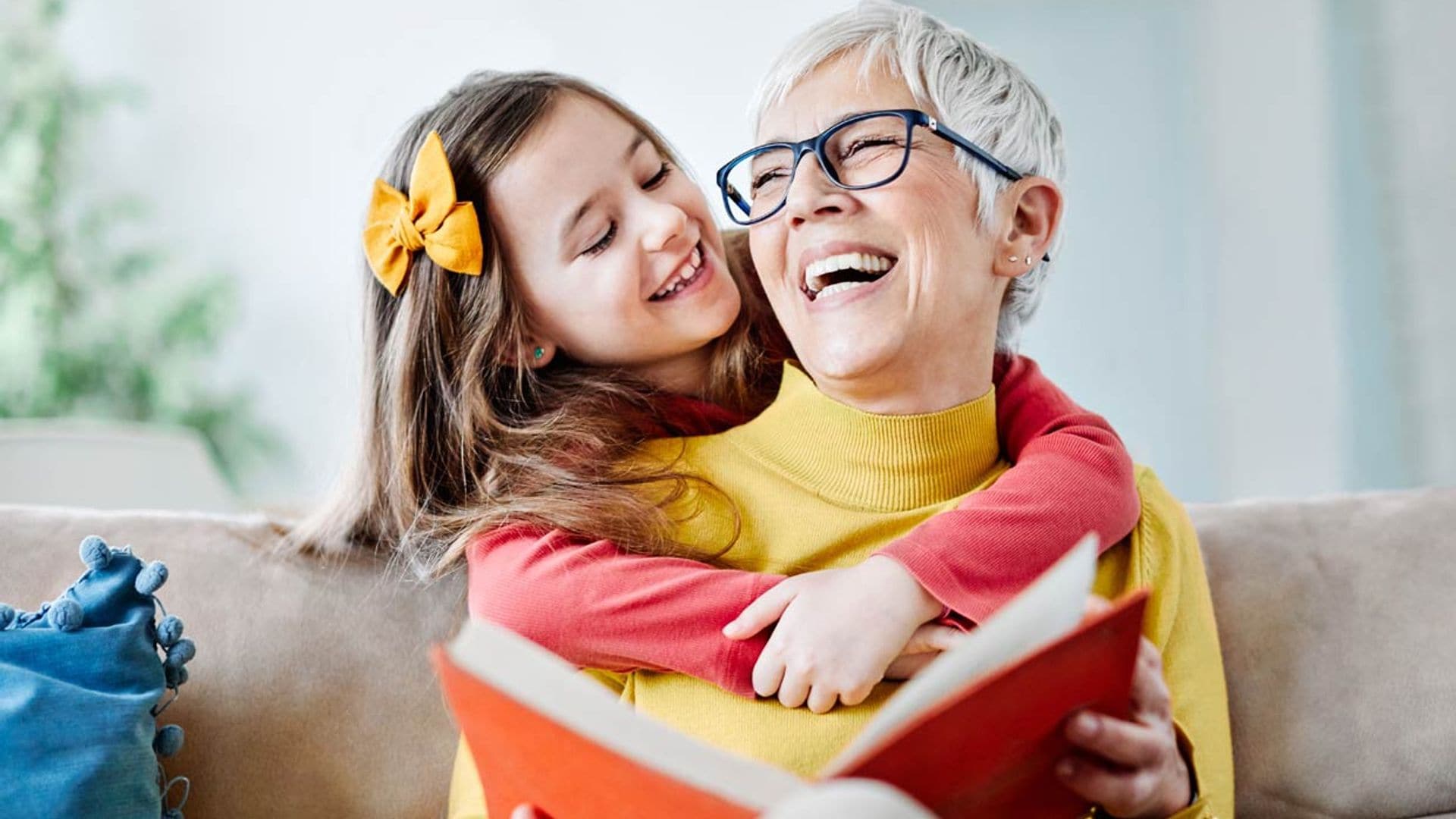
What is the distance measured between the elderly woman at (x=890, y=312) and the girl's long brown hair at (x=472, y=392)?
0.62 ft

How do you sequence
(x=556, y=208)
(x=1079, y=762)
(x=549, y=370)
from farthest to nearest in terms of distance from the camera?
(x=549, y=370), (x=556, y=208), (x=1079, y=762)

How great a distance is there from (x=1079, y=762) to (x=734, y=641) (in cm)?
37

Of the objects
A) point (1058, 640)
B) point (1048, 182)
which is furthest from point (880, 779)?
point (1048, 182)

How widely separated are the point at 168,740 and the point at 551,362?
0.64 metres

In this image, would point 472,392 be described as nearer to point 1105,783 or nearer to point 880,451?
point 880,451

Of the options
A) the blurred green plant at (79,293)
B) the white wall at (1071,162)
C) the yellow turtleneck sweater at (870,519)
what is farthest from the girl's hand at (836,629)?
the blurred green plant at (79,293)

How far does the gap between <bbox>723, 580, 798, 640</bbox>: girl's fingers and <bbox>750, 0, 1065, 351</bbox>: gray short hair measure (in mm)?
474

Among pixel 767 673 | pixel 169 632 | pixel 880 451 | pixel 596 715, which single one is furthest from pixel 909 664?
pixel 169 632

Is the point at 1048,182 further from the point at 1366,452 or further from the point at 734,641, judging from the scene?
the point at 1366,452

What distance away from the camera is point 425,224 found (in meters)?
1.59

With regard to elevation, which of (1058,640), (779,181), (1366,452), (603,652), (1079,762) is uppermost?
(779,181)

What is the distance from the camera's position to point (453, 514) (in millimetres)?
1506

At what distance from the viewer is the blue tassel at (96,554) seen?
1347 millimetres

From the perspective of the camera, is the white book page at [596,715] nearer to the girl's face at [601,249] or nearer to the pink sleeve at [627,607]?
the pink sleeve at [627,607]
